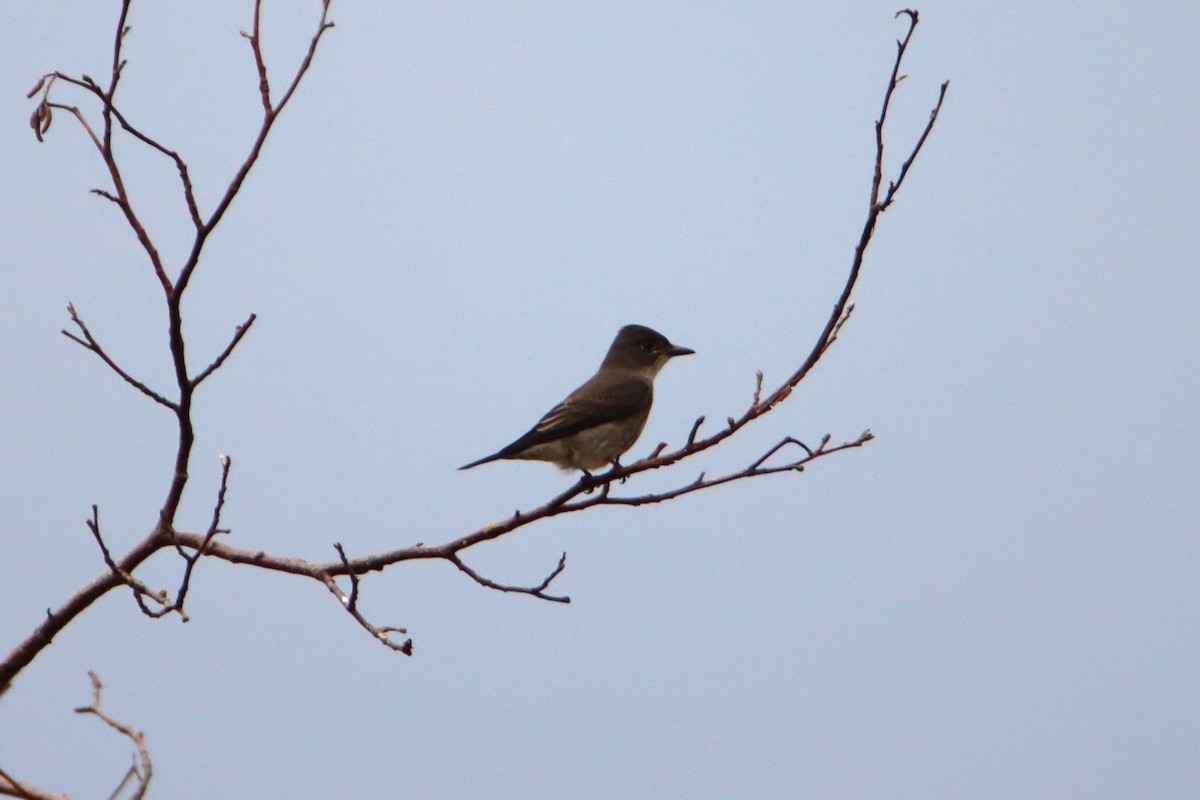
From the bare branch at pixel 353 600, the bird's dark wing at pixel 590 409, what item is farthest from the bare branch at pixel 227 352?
the bird's dark wing at pixel 590 409

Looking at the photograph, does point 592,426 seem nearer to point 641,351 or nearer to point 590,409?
point 590,409

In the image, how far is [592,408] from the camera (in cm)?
800

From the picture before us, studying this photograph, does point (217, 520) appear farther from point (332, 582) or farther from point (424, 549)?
point (424, 549)

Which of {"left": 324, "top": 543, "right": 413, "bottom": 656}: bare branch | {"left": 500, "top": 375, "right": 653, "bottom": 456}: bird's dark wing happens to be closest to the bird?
{"left": 500, "top": 375, "right": 653, "bottom": 456}: bird's dark wing

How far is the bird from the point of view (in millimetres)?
7613

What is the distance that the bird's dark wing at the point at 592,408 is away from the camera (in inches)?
300

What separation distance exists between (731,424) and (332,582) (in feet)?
5.22

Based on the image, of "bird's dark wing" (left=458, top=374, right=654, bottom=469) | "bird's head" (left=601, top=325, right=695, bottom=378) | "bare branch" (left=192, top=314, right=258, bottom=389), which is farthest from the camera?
"bird's head" (left=601, top=325, right=695, bottom=378)

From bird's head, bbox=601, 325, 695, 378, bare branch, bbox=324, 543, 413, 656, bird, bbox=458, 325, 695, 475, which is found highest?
bird's head, bbox=601, 325, 695, 378

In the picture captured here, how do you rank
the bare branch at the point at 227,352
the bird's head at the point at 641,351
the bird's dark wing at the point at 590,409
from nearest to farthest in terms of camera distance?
the bare branch at the point at 227,352 → the bird's dark wing at the point at 590,409 → the bird's head at the point at 641,351

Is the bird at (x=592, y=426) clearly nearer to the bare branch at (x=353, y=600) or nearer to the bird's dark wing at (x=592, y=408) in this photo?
the bird's dark wing at (x=592, y=408)

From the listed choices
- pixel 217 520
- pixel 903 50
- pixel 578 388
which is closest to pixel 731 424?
pixel 903 50

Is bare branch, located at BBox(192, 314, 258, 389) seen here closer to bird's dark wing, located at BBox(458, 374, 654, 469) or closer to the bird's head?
bird's dark wing, located at BBox(458, 374, 654, 469)

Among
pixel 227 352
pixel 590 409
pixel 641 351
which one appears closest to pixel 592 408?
pixel 590 409
